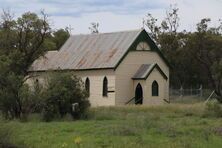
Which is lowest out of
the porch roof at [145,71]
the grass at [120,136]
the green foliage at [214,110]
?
the grass at [120,136]

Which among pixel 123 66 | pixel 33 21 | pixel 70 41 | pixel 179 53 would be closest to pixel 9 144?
pixel 33 21

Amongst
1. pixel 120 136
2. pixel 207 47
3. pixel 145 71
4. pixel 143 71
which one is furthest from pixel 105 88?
pixel 120 136

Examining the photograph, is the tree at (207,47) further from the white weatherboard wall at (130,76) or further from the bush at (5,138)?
the bush at (5,138)

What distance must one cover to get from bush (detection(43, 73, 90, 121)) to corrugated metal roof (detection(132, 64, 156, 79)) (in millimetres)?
19923

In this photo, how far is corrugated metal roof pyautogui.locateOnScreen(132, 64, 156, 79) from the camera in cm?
5672

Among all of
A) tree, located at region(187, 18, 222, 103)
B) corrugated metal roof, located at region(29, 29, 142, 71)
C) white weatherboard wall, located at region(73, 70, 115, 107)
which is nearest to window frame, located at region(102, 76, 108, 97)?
white weatherboard wall, located at region(73, 70, 115, 107)

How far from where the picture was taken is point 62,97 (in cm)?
3553

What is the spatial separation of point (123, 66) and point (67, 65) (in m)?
6.13

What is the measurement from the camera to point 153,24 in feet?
270

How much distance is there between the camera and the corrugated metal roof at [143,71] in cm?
5672

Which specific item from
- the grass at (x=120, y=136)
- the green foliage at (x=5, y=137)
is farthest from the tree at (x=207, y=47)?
the green foliage at (x=5, y=137)

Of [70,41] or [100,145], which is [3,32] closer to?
[70,41]

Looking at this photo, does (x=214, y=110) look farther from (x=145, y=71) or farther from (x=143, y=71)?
(x=143, y=71)

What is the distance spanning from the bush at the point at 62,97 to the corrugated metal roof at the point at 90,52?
18.8 metres
